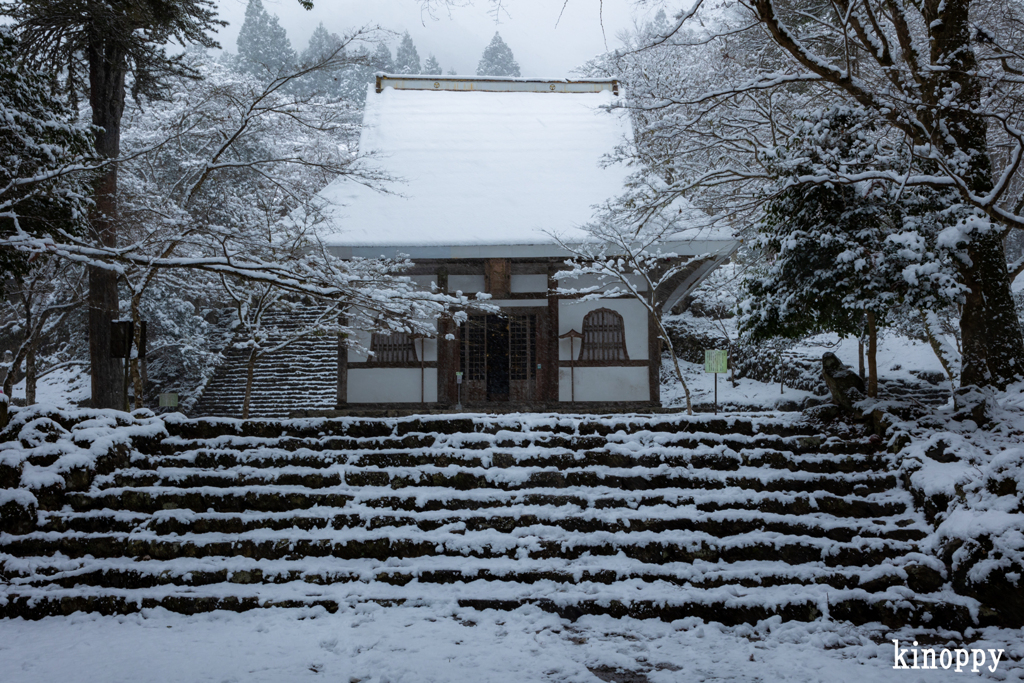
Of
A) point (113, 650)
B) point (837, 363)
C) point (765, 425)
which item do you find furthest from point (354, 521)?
point (837, 363)

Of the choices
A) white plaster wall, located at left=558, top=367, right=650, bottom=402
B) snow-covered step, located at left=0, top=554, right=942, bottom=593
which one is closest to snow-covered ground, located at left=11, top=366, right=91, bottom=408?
white plaster wall, located at left=558, top=367, right=650, bottom=402

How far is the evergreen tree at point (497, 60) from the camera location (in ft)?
135

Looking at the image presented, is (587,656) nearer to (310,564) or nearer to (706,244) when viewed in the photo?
(310,564)

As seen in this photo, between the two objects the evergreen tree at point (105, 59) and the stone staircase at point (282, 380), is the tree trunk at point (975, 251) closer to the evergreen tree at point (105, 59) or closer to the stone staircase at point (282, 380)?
the evergreen tree at point (105, 59)

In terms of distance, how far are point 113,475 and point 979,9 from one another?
11.9 m

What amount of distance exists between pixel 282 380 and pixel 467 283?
18.9ft

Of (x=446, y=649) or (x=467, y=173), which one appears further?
(x=467, y=173)

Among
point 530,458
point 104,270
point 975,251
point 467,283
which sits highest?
point 467,283

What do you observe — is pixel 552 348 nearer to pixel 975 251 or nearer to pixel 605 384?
pixel 605 384

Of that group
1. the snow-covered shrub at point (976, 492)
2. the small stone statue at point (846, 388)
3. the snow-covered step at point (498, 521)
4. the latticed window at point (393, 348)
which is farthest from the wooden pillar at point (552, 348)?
the snow-covered shrub at point (976, 492)

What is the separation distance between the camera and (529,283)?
37.7 ft

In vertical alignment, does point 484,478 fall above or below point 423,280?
→ below

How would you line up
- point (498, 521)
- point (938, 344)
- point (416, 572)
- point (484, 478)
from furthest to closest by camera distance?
1. point (938, 344)
2. point (484, 478)
3. point (498, 521)
4. point (416, 572)
